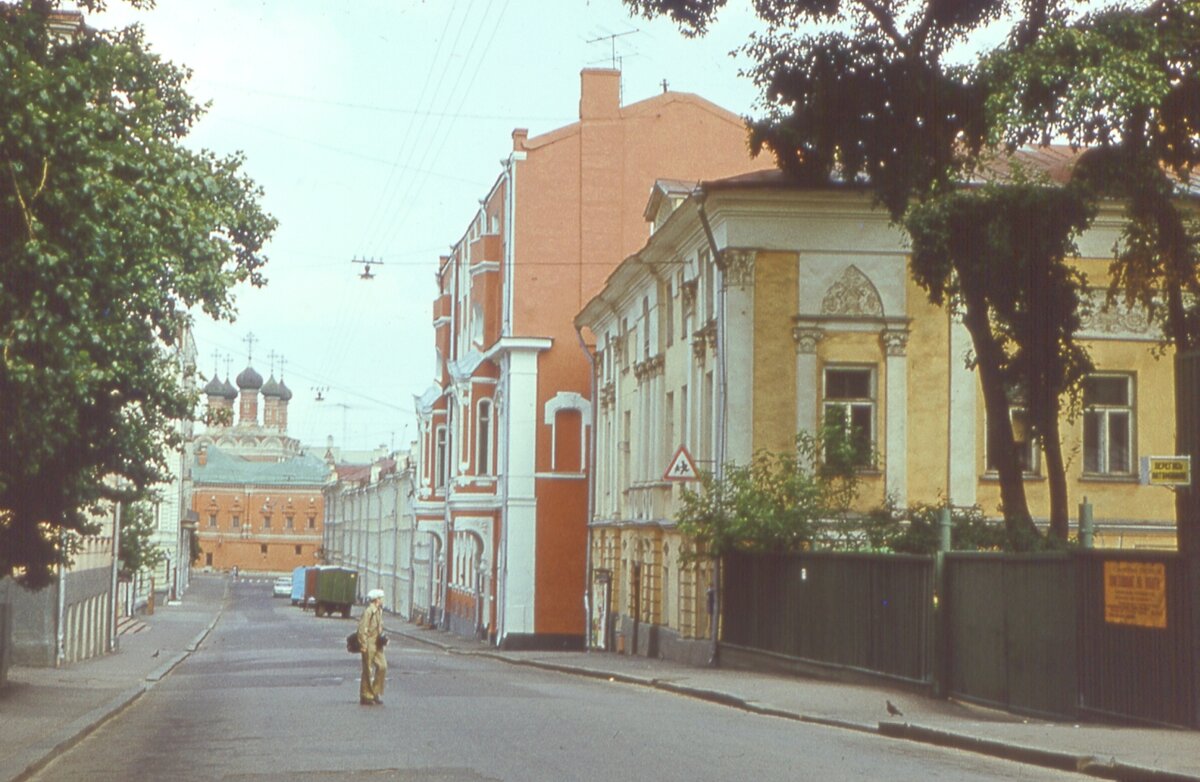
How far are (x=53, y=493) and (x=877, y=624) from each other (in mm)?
10848

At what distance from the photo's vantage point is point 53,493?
70.4ft

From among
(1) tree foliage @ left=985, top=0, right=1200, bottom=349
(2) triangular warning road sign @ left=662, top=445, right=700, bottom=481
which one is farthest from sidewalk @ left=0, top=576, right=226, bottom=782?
(1) tree foliage @ left=985, top=0, right=1200, bottom=349

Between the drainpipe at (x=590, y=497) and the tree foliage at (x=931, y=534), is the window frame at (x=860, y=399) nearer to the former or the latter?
the tree foliage at (x=931, y=534)

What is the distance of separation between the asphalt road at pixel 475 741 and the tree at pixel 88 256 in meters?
3.06

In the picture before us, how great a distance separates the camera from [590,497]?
5278cm

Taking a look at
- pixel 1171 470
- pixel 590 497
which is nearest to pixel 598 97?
pixel 590 497

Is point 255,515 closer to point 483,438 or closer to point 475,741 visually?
point 483,438

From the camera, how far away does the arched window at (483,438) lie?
58250 millimetres

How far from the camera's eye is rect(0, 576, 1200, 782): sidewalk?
14562 millimetres

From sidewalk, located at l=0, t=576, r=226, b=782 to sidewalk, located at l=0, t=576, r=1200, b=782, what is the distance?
0.07 ft

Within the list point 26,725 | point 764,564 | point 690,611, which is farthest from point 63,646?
point 26,725

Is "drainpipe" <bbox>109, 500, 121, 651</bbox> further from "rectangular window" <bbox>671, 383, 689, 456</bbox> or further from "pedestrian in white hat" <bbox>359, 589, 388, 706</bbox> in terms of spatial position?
"pedestrian in white hat" <bbox>359, 589, 388, 706</bbox>

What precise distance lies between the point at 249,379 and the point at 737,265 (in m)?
155

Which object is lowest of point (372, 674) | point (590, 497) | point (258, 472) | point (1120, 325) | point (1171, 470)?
point (372, 674)
